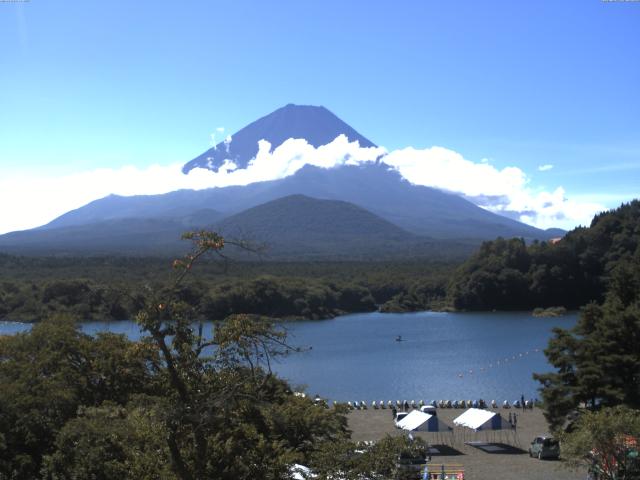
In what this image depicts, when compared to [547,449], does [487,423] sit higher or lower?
higher

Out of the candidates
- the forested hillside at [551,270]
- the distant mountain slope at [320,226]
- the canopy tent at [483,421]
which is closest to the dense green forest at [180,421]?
the canopy tent at [483,421]

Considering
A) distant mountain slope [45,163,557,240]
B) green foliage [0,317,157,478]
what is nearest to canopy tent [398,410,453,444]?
green foliage [0,317,157,478]

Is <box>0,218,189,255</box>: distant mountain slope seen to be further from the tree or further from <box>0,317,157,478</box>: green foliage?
the tree

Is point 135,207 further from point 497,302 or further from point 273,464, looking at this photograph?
point 273,464

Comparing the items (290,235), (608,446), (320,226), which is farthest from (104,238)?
(608,446)

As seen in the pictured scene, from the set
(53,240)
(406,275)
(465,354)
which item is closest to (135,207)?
(53,240)

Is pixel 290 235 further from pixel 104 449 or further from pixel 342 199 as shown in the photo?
pixel 104 449

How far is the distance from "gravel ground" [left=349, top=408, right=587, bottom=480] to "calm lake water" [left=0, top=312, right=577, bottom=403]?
2583mm

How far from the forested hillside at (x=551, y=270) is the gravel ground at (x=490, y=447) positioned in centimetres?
3715

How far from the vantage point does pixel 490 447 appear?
16406 mm

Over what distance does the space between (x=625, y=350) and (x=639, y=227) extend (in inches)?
1817

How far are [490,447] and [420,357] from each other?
18.9m

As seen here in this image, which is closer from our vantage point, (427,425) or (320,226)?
(427,425)

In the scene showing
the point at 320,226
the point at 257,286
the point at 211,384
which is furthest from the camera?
the point at 320,226
